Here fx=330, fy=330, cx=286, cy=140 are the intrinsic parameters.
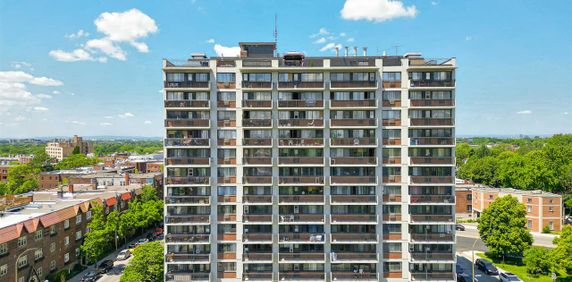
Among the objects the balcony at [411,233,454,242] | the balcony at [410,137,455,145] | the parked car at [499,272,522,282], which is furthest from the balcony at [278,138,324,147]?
the parked car at [499,272,522,282]

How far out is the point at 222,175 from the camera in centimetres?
4912

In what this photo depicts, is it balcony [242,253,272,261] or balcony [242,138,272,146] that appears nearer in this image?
balcony [242,253,272,261]

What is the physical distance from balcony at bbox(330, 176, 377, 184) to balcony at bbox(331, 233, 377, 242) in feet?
25.0

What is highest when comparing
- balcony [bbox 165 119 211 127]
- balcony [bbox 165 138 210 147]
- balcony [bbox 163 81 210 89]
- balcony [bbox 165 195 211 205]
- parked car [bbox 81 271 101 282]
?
balcony [bbox 163 81 210 89]

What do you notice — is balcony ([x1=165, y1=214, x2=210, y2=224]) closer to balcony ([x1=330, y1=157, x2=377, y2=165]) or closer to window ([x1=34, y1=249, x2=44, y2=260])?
balcony ([x1=330, y1=157, x2=377, y2=165])

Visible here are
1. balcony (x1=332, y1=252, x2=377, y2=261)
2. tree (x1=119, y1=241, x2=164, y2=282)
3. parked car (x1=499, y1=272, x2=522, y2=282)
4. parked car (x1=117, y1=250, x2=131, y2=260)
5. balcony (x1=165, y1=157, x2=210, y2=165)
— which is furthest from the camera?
parked car (x1=117, y1=250, x2=131, y2=260)

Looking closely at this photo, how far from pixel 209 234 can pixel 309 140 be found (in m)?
20.2

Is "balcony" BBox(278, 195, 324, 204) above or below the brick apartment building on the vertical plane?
above

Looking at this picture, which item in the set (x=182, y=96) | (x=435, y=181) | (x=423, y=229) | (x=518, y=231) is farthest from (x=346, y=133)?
(x=518, y=231)

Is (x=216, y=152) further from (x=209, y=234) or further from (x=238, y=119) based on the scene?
(x=209, y=234)

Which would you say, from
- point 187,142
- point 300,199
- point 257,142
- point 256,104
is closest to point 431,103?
point 300,199

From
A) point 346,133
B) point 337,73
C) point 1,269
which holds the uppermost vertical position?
point 337,73

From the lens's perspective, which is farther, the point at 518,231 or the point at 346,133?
the point at 518,231

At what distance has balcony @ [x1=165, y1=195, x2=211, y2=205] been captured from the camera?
48781 millimetres
